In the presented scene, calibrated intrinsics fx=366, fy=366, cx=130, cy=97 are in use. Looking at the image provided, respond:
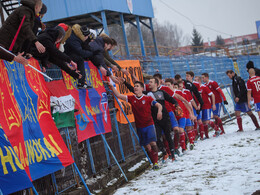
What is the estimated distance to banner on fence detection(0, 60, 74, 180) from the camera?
197 inches

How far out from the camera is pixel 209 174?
6844 millimetres

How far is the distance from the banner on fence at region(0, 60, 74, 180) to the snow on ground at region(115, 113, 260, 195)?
1.80 metres

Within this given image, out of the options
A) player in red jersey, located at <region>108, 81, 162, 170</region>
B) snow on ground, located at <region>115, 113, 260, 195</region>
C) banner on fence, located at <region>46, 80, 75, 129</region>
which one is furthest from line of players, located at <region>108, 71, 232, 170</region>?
banner on fence, located at <region>46, 80, 75, 129</region>

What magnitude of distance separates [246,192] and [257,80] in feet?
25.0

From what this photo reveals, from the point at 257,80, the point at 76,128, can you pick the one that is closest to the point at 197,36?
the point at 257,80

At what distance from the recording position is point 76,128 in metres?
7.01

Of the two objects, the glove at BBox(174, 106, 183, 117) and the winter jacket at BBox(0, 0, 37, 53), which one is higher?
the winter jacket at BBox(0, 0, 37, 53)

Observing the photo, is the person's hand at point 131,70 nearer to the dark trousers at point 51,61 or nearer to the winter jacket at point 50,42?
the dark trousers at point 51,61

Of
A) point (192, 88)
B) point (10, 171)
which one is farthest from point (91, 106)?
point (192, 88)

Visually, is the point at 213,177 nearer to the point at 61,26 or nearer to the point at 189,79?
the point at 61,26

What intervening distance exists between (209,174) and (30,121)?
3.46m

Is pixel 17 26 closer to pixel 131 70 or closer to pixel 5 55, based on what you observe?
pixel 5 55

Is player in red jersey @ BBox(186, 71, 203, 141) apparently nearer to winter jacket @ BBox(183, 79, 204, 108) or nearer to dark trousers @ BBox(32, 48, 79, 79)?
winter jacket @ BBox(183, 79, 204, 108)

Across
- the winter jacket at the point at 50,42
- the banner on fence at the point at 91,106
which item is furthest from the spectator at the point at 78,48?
the winter jacket at the point at 50,42
